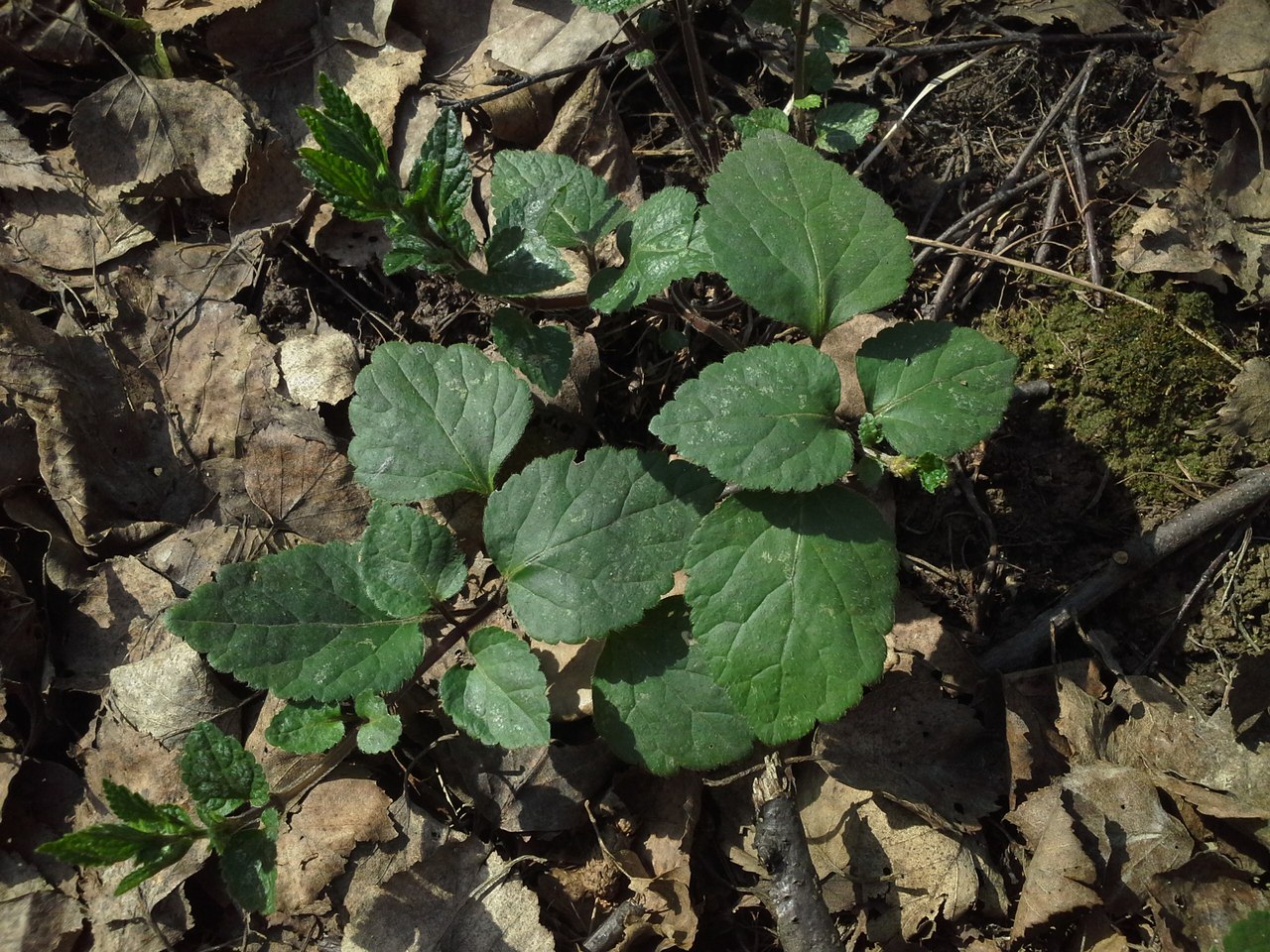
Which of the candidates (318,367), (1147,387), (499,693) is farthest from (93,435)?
(1147,387)

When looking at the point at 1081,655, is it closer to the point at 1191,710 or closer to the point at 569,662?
the point at 1191,710

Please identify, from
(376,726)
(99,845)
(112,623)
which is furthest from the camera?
(112,623)

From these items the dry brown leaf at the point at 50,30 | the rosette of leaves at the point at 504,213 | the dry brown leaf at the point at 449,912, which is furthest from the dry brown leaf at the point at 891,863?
the dry brown leaf at the point at 50,30

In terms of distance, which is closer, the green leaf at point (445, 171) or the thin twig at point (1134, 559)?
the green leaf at point (445, 171)

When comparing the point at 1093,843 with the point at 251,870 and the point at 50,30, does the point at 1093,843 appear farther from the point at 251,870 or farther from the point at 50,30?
the point at 50,30

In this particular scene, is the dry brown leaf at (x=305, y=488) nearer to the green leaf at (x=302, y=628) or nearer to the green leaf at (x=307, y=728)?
the green leaf at (x=302, y=628)

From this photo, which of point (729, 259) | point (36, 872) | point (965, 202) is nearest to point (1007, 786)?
point (729, 259)

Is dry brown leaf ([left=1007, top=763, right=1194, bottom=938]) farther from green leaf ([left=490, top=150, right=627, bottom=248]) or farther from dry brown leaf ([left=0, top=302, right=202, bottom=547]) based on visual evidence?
dry brown leaf ([left=0, top=302, right=202, bottom=547])
